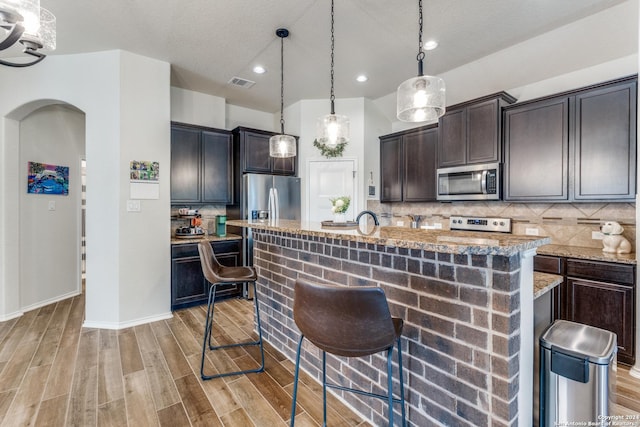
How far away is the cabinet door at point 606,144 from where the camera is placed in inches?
95.7

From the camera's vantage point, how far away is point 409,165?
421 centimetres

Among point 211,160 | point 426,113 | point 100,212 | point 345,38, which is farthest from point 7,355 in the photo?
point 345,38

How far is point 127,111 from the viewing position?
→ 10.2 ft

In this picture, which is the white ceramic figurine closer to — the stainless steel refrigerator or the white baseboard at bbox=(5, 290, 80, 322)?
the stainless steel refrigerator

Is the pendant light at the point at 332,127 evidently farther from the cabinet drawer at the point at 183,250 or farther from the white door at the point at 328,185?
the cabinet drawer at the point at 183,250

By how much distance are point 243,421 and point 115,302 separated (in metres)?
2.20

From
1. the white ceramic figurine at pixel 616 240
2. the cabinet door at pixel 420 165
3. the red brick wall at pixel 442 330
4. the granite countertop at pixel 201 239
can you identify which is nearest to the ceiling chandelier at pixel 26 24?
the red brick wall at pixel 442 330

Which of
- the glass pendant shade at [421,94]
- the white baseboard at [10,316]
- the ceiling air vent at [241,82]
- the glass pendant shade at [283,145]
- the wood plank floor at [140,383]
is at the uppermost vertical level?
the ceiling air vent at [241,82]

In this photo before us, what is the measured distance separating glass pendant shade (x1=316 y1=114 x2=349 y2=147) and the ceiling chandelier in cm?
175

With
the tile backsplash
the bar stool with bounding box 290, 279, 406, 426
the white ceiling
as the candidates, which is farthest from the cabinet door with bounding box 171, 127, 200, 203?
the tile backsplash

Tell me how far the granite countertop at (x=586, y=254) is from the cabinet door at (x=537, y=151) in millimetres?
503

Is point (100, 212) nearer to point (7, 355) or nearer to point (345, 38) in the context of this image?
point (7, 355)

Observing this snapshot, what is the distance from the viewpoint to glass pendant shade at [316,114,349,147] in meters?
2.46

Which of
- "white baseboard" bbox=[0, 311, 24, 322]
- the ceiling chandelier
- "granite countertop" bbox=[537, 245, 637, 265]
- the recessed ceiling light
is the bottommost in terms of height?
"white baseboard" bbox=[0, 311, 24, 322]
